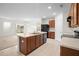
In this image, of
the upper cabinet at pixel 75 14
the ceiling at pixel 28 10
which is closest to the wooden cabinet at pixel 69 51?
the upper cabinet at pixel 75 14

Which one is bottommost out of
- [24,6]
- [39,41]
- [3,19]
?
[39,41]

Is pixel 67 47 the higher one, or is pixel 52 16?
Result: pixel 52 16

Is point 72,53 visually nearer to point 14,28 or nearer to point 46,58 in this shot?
point 46,58

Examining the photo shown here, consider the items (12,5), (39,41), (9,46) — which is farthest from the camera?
(39,41)

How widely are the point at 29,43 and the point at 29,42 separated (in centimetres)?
3

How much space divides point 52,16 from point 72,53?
0.88 m

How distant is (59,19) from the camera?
2.02 m

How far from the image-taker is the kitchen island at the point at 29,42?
2.76m

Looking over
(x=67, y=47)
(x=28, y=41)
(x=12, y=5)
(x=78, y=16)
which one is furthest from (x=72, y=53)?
(x=28, y=41)

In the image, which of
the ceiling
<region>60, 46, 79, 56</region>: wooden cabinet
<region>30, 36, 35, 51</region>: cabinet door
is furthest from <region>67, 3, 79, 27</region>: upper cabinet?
<region>30, 36, 35, 51</region>: cabinet door

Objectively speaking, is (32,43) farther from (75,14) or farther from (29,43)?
(75,14)

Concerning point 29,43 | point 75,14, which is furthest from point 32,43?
point 75,14

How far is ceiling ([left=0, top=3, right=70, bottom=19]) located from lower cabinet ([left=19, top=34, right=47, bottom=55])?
1.04 meters

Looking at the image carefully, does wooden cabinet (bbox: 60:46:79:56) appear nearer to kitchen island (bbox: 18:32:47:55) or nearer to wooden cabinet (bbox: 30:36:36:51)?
kitchen island (bbox: 18:32:47:55)
